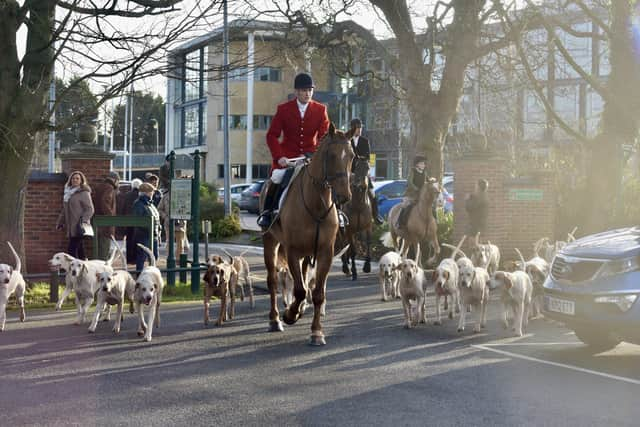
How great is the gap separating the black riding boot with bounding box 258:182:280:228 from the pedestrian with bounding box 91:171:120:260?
6748 mm

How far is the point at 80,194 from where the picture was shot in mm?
16328

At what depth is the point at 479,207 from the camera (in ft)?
65.5

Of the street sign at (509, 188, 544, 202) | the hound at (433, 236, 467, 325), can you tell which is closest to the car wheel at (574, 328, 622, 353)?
the hound at (433, 236, 467, 325)

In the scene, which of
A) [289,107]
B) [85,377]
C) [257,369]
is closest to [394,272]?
[289,107]

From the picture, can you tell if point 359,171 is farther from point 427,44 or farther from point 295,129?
point 427,44

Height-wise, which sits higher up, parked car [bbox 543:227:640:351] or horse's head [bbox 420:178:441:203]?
horse's head [bbox 420:178:441:203]

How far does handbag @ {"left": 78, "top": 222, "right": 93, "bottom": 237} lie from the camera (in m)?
16.3

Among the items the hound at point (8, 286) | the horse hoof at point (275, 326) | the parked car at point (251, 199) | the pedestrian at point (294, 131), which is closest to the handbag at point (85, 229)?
the hound at point (8, 286)

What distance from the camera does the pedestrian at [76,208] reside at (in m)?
16.3

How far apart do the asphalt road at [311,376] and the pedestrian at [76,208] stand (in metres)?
3.94

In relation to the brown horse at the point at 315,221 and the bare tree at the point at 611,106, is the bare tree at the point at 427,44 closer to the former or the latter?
the bare tree at the point at 611,106

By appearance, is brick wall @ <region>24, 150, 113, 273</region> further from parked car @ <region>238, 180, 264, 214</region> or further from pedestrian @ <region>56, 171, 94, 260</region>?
parked car @ <region>238, 180, 264, 214</region>

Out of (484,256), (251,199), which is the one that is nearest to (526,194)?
(484,256)

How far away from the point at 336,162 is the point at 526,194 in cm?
1300
